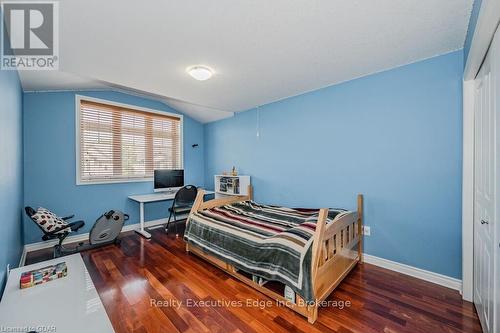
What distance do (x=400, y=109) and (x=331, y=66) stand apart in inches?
36.4

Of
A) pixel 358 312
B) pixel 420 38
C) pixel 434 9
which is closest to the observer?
pixel 434 9

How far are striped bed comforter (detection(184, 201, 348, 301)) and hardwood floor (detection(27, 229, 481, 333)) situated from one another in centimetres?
25

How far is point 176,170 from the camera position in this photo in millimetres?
4379

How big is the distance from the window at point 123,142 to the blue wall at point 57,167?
0.13m

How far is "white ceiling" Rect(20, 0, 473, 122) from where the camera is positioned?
1.51 m

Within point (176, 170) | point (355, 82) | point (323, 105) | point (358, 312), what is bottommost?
point (358, 312)

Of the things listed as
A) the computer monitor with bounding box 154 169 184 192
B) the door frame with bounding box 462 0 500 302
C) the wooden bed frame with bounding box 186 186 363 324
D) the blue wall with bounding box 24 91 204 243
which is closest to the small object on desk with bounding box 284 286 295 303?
the wooden bed frame with bounding box 186 186 363 324

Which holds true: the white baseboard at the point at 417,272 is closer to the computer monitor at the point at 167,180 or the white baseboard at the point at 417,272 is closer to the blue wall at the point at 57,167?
the computer monitor at the point at 167,180

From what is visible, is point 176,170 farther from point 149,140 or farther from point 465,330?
point 465,330

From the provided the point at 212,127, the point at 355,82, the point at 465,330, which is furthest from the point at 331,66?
the point at 212,127

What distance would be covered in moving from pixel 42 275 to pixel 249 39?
2.47 meters

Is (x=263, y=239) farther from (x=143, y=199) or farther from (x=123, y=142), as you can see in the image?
(x=123, y=142)
